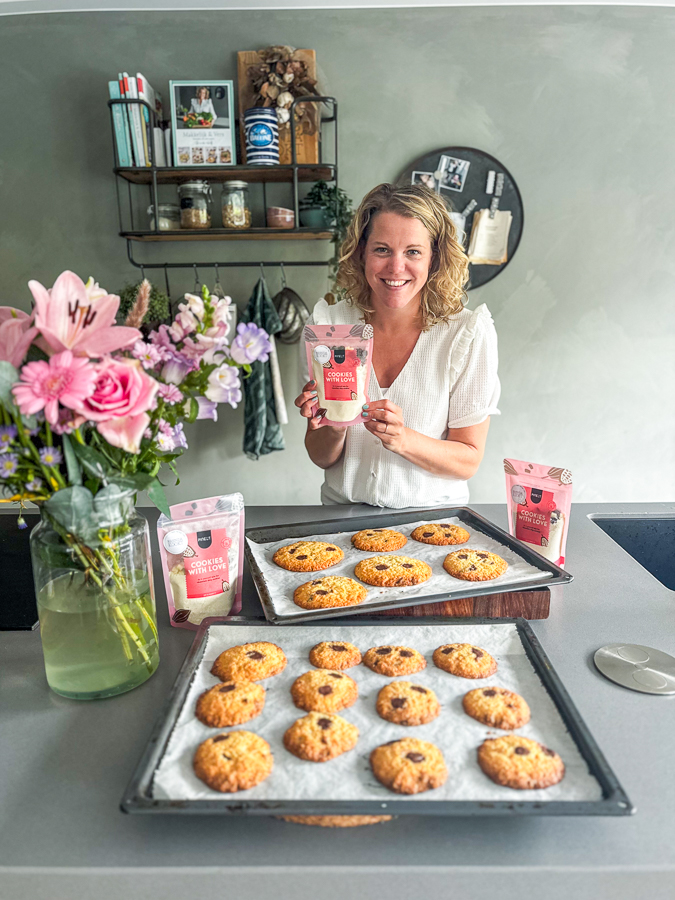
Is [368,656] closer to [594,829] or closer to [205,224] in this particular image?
[594,829]

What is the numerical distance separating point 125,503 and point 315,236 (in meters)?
2.34

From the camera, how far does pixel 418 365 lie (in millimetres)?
1667

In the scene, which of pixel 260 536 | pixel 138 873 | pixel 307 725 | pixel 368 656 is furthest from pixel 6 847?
pixel 260 536

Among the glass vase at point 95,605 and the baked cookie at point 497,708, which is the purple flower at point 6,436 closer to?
the glass vase at point 95,605

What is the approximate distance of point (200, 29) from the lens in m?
2.73

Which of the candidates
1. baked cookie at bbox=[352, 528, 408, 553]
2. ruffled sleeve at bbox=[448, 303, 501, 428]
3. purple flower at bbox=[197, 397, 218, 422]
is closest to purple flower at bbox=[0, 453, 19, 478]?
purple flower at bbox=[197, 397, 218, 422]

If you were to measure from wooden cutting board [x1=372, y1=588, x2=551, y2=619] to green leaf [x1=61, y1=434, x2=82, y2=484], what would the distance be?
496mm

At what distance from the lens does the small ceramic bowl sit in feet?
8.94

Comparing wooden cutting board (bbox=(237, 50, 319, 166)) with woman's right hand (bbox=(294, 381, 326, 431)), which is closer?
woman's right hand (bbox=(294, 381, 326, 431))

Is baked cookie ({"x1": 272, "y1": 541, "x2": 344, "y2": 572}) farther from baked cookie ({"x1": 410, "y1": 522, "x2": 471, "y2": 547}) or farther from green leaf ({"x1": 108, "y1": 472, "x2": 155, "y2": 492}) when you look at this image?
green leaf ({"x1": 108, "y1": 472, "x2": 155, "y2": 492})

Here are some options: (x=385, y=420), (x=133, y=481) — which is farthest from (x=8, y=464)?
(x=385, y=420)

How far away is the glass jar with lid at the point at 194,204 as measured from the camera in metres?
2.73

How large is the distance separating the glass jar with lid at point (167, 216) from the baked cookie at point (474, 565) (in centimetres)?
221

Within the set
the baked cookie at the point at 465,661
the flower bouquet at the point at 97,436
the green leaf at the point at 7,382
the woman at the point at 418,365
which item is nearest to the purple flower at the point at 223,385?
the flower bouquet at the point at 97,436
